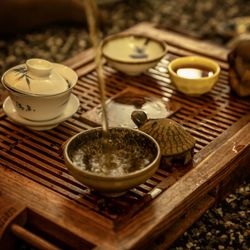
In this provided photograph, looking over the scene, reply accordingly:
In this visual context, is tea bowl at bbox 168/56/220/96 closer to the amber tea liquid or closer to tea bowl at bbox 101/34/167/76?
the amber tea liquid

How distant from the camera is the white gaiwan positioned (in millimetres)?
2020

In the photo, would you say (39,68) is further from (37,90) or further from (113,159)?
(113,159)

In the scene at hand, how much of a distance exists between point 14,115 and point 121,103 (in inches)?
18.4

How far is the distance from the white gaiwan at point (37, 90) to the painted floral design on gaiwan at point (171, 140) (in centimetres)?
34

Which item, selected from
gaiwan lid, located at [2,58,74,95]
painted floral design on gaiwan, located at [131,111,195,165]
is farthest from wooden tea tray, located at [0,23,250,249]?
gaiwan lid, located at [2,58,74,95]

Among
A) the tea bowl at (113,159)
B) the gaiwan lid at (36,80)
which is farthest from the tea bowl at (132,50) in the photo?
the tea bowl at (113,159)

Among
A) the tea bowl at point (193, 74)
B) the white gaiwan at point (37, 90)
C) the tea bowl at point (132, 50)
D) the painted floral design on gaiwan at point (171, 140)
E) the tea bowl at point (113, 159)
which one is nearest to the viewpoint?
the tea bowl at point (113, 159)

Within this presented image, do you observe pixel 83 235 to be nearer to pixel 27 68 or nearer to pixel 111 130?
pixel 111 130

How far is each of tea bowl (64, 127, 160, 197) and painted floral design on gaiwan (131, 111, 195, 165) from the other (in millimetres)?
101

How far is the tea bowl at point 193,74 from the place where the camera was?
7.80 ft

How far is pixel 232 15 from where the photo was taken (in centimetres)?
415

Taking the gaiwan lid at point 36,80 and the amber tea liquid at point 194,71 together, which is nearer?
the gaiwan lid at point 36,80

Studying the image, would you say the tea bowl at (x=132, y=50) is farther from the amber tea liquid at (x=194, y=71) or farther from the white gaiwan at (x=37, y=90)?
the white gaiwan at (x=37, y=90)

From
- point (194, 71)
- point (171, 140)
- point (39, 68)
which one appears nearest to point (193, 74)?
point (194, 71)
